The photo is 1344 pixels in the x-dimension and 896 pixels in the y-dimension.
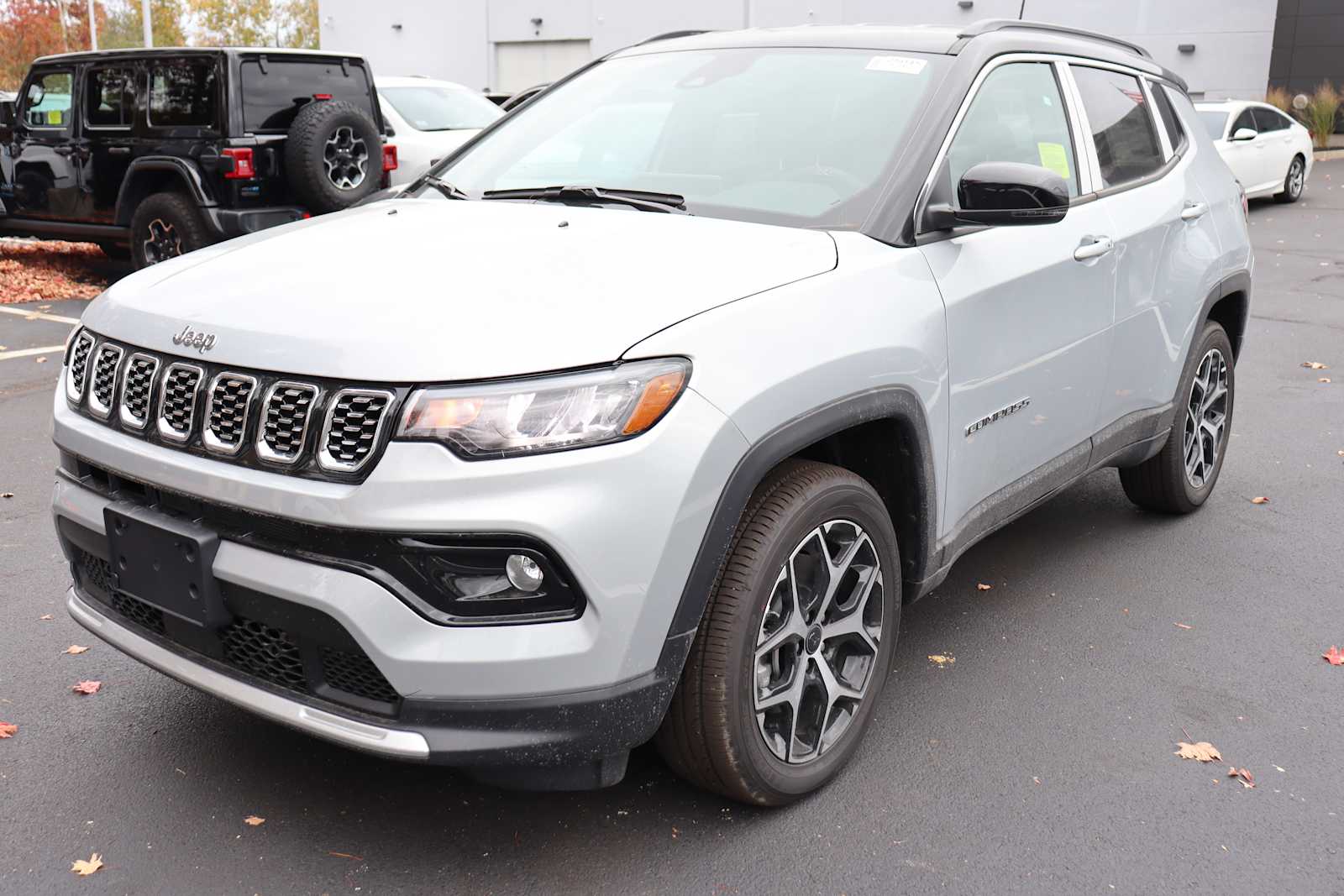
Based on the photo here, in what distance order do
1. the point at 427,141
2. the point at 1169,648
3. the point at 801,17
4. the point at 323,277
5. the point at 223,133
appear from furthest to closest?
the point at 801,17 < the point at 427,141 < the point at 223,133 < the point at 1169,648 < the point at 323,277

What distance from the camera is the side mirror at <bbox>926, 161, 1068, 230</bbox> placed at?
3.15 m

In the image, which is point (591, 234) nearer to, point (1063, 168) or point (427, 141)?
point (1063, 168)

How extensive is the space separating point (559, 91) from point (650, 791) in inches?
93.8

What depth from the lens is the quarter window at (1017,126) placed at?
11.5 ft

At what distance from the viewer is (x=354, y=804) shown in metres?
3.01

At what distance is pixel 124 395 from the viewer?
276cm

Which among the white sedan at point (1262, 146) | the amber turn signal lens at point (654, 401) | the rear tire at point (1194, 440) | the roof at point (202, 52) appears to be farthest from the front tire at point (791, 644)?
the white sedan at point (1262, 146)

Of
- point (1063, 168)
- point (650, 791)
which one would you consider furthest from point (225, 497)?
point (1063, 168)

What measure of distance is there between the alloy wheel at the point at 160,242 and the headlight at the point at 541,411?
8039 mm

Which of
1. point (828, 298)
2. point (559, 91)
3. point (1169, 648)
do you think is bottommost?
point (1169, 648)

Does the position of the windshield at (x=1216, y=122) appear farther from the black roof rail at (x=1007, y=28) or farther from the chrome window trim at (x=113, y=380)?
the chrome window trim at (x=113, y=380)

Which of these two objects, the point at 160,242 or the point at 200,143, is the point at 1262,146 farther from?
the point at 160,242

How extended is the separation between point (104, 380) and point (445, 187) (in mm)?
1345

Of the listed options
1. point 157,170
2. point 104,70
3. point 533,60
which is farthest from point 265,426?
point 533,60
